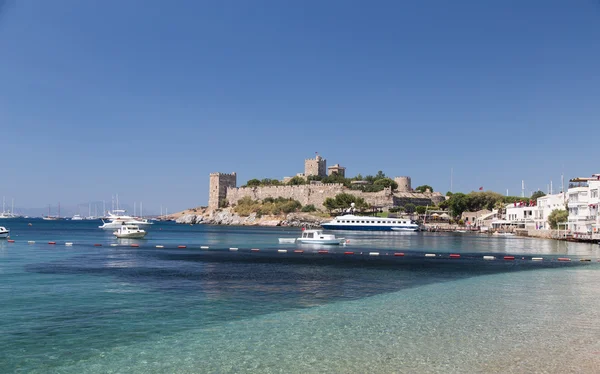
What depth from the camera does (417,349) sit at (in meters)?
10.0

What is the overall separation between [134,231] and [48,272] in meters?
32.0

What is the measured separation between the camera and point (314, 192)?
12888 centimetres

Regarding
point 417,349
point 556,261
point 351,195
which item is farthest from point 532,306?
point 351,195

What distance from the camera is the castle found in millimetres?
120625

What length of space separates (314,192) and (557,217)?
69.8 metres

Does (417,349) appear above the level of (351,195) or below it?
below

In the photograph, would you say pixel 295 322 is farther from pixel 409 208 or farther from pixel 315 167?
pixel 315 167

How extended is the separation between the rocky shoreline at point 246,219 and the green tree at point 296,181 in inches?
547

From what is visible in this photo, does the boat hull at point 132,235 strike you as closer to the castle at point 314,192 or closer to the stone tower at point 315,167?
the castle at point 314,192

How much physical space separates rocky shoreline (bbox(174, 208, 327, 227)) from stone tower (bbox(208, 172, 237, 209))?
312 cm

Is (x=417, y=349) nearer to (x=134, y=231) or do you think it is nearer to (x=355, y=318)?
(x=355, y=318)

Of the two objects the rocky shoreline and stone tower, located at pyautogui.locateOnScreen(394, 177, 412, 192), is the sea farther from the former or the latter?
stone tower, located at pyautogui.locateOnScreen(394, 177, 412, 192)

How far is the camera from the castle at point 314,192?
121 m

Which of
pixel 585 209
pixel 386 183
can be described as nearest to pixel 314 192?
pixel 386 183
